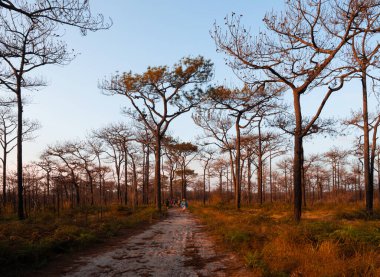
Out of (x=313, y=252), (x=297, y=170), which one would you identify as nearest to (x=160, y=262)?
(x=313, y=252)

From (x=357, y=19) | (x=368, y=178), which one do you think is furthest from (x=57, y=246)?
(x=368, y=178)

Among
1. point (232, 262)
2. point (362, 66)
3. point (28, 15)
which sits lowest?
point (232, 262)

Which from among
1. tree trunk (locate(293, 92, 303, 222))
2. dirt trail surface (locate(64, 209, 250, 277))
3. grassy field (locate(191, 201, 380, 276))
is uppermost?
tree trunk (locate(293, 92, 303, 222))

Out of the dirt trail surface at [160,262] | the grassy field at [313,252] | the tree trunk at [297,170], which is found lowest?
the dirt trail surface at [160,262]

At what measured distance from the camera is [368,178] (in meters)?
17.5

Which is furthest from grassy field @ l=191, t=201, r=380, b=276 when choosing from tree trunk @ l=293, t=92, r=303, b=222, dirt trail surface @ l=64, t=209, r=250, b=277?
tree trunk @ l=293, t=92, r=303, b=222

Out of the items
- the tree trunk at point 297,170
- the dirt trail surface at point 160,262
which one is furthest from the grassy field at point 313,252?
the tree trunk at point 297,170

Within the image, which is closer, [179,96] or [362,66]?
[362,66]

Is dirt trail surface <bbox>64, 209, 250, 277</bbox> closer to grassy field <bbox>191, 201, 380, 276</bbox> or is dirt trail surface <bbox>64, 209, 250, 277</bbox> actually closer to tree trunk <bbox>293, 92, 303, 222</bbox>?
grassy field <bbox>191, 201, 380, 276</bbox>

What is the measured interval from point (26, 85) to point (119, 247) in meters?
11.3

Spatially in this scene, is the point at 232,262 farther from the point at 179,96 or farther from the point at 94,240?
the point at 179,96

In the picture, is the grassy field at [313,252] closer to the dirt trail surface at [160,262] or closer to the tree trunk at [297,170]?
the dirt trail surface at [160,262]

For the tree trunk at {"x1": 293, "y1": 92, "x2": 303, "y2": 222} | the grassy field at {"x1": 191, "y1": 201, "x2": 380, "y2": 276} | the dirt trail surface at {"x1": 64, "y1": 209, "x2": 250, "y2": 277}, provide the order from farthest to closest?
the tree trunk at {"x1": 293, "y1": 92, "x2": 303, "y2": 222}, the dirt trail surface at {"x1": 64, "y1": 209, "x2": 250, "y2": 277}, the grassy field at {"x1": 191, "y1": 201, "x2": 380, "y2": 276}

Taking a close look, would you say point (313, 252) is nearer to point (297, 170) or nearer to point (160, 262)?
point (160, 262)
